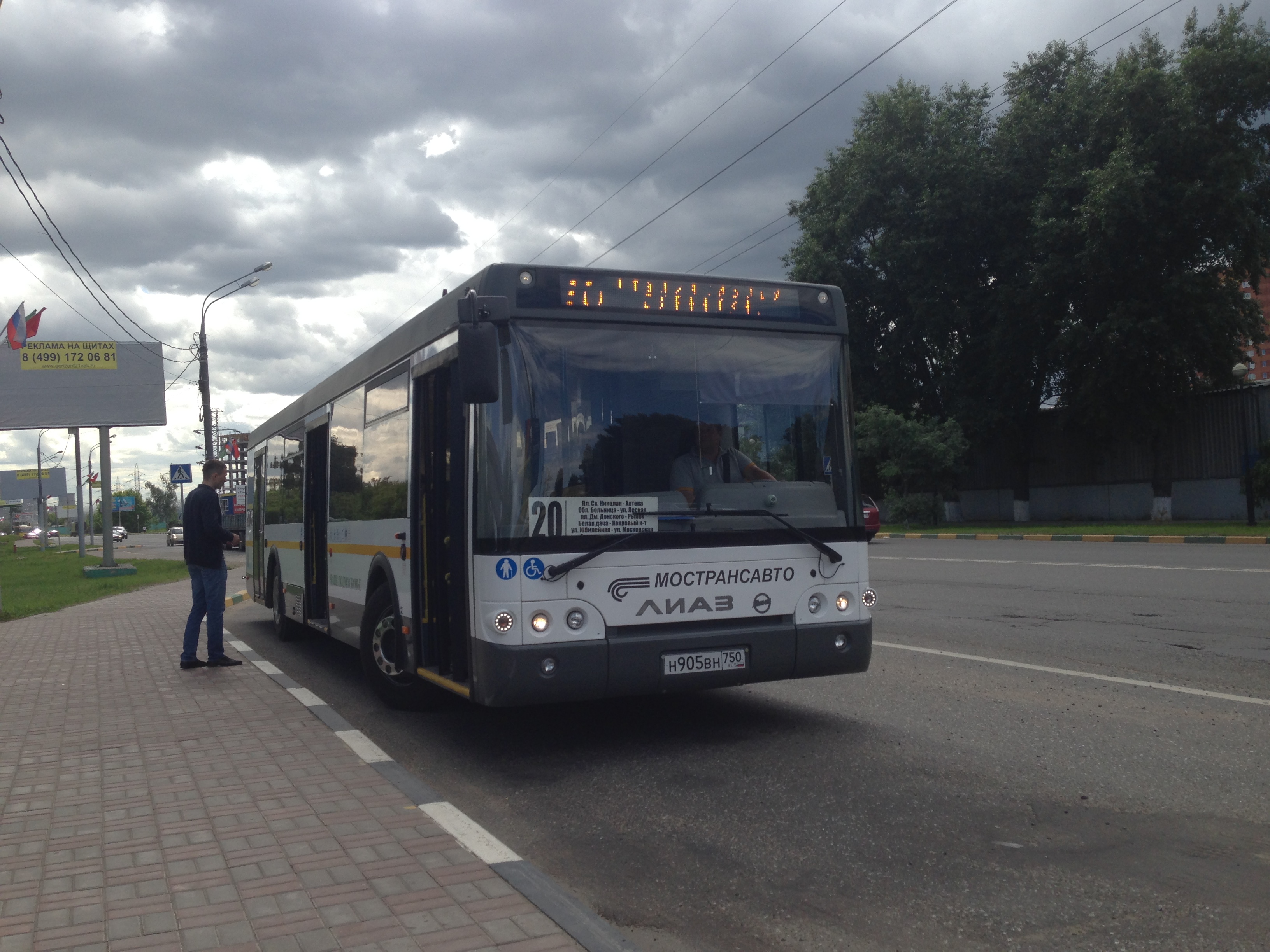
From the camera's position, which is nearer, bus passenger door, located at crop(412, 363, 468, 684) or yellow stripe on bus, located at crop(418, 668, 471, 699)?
yellow stripe on bus, located at crop(418, 668, 471, 699)

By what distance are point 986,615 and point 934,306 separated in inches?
1100

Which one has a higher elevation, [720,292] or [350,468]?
[720,292]

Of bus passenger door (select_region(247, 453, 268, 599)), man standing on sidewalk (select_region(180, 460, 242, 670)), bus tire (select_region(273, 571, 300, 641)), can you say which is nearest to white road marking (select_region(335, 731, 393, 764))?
man standing on sidewalk (select_region(180, 460, 242, 670))

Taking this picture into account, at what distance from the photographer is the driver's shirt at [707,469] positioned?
645 cm

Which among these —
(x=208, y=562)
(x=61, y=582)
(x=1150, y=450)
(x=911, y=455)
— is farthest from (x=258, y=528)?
(x=1150, y=450)

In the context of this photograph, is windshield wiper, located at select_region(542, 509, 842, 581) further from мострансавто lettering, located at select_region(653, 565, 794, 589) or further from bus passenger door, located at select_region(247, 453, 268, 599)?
bus passenger door, located at select_region(247, 453, 268, 599)

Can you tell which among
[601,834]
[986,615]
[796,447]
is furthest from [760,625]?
[986,615]

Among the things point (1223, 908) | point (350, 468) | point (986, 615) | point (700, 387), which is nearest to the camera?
point (1223, 908)

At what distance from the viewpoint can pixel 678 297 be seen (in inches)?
263

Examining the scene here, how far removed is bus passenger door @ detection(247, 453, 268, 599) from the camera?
14516mm

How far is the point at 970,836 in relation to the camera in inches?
192

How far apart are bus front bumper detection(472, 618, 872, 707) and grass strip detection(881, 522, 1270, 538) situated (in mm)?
19813

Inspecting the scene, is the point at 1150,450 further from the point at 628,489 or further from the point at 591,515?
the point at 591,515

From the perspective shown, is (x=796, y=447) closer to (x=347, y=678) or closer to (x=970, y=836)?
(x=970, y=836)
